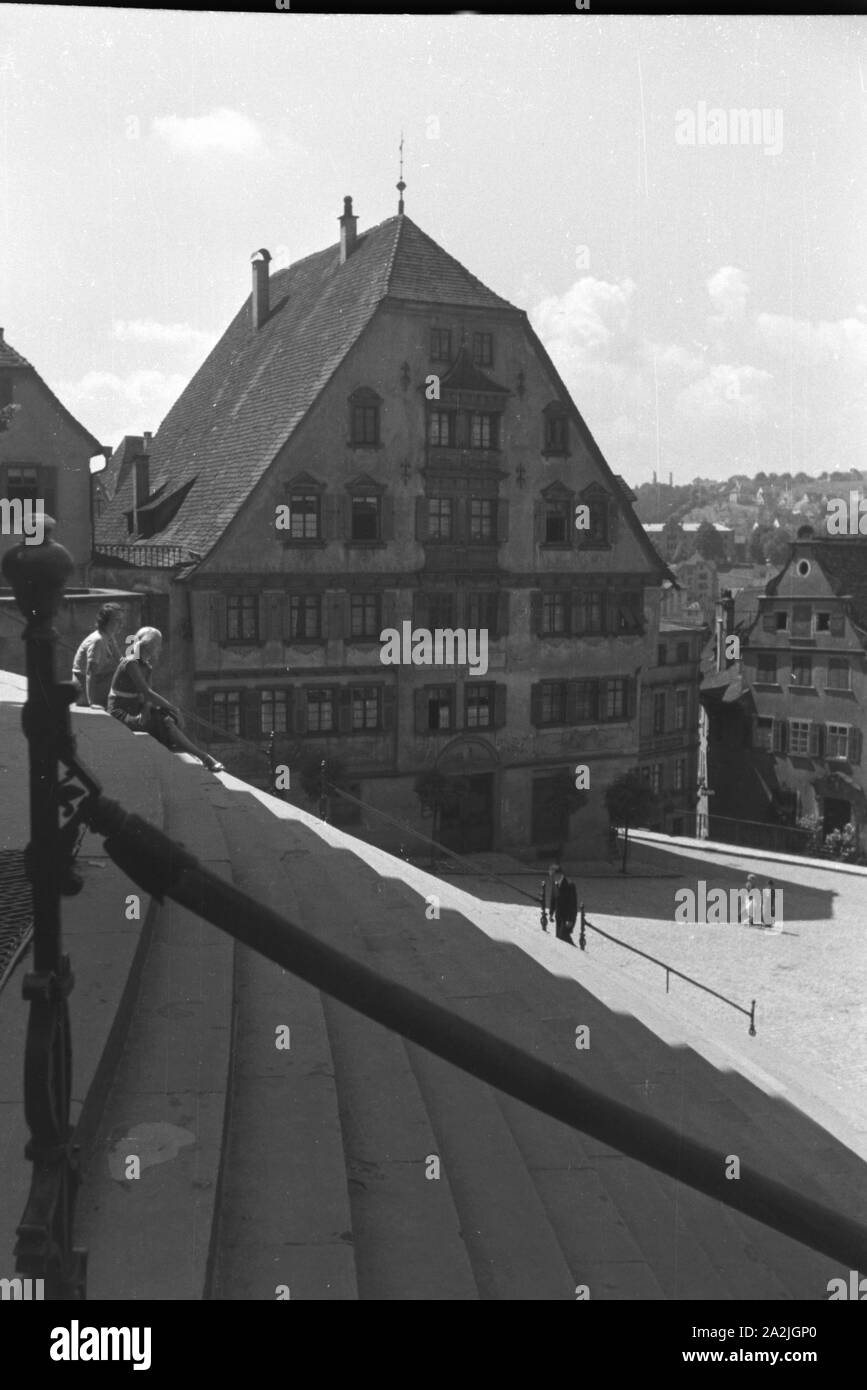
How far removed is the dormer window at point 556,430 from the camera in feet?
52.0

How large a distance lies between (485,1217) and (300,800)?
12171 mm

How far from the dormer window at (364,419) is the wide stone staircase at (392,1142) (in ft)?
30.9

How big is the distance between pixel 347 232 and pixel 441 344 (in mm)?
2238

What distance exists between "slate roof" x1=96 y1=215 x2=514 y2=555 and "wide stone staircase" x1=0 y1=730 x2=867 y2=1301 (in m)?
9.23

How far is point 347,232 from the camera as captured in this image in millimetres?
16328

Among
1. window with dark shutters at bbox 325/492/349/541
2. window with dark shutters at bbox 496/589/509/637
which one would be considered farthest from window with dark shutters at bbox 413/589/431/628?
window with dark shutters at bbox 325/492/349/541

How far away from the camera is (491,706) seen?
17.0 metres

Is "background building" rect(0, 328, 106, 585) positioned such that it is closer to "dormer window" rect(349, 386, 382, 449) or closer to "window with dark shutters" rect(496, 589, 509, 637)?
"dormer window" rect(349, 386, 382, 449)

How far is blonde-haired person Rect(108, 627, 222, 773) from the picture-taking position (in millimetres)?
6168

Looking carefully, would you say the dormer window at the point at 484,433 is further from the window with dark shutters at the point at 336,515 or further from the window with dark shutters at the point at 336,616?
the window with dark shutters at the point at 336,616

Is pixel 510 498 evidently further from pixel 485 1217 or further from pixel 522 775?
pixel 485 1217

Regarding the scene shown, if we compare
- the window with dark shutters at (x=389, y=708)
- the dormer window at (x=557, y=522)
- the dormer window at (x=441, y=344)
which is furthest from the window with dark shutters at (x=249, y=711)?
the dormer window at (x=441, y=344)

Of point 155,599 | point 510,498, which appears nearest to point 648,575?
point 510,498

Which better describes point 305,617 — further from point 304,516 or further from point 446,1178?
point 446,1178
